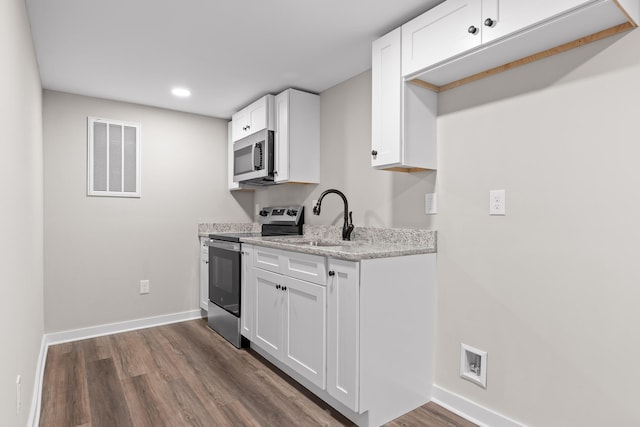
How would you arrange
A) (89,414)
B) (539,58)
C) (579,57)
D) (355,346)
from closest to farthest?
(579,57)
(539,58)
(355,346)
(89,414)

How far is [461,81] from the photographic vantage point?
2025mm

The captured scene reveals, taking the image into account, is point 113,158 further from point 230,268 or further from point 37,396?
point 37,396

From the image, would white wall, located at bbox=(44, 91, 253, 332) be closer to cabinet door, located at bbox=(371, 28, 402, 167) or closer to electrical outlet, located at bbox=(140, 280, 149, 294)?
electrical outlet, located at bbox=(140, 280, 149, 294)

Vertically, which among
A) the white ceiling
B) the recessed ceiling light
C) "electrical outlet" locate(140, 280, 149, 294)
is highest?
the white ceiling

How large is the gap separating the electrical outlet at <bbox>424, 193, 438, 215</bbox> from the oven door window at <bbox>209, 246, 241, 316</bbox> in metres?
1.53

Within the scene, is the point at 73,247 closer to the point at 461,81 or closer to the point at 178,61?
the point at 178,61

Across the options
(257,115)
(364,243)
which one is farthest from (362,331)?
(257,115)

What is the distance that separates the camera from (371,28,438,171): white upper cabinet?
79.7 inches

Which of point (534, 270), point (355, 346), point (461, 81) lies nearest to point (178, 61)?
point (461, 81)

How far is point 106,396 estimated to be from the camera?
86.7 inches

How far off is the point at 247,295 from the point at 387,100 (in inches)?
68.8

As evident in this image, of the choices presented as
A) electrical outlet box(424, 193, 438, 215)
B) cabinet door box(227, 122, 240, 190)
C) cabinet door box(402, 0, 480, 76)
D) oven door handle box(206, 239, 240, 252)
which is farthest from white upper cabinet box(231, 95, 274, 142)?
electrical outlet box(424, 193, 438, 215)

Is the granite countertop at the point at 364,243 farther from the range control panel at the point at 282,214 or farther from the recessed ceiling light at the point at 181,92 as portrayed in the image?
the recessed ceiling light at the point at 181,92

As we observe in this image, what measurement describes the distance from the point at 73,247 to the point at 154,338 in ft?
3.53
